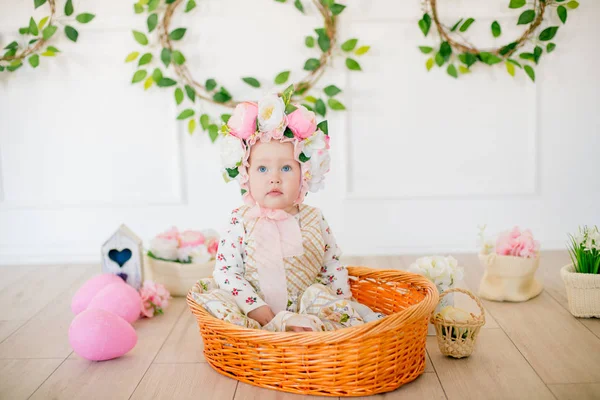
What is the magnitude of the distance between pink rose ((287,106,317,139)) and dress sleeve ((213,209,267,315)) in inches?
14.0

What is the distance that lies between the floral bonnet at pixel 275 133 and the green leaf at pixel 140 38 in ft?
4.39

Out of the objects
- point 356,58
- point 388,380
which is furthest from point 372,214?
point 388,380

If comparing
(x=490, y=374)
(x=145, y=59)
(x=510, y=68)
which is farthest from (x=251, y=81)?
(x=490, y=374)

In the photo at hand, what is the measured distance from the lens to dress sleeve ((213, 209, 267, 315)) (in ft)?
6.64

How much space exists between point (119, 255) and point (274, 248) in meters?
0.88

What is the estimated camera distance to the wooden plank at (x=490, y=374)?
1770 millimetres

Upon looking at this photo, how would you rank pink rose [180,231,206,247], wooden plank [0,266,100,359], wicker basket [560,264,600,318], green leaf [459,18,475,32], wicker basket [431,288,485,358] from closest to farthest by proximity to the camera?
wicker basket [431,288,485,358] < wooden plank [0,266,100,359] < wicker basket [560,264,600,318] < pink rose [180,231,206,247] < green leaf [459,18,475,32]

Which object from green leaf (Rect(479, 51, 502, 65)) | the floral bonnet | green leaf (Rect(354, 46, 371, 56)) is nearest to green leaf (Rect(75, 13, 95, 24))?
green leaf (Rect(354, 46, 371, 56))

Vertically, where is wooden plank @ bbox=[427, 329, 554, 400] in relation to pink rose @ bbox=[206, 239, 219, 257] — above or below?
below

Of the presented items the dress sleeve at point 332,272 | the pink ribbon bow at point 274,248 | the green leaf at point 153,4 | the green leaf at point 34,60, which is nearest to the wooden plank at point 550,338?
the dress sleeve at point 332,272

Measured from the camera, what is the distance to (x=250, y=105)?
6.82 ft

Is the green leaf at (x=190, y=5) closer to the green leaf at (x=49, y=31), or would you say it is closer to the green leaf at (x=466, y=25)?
the green leaf at (x=49, y=31)

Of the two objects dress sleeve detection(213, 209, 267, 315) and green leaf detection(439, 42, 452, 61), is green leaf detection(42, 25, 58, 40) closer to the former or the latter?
dress sleeve detection(213, 209, 267, 315)

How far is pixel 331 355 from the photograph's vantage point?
1.72 meters
